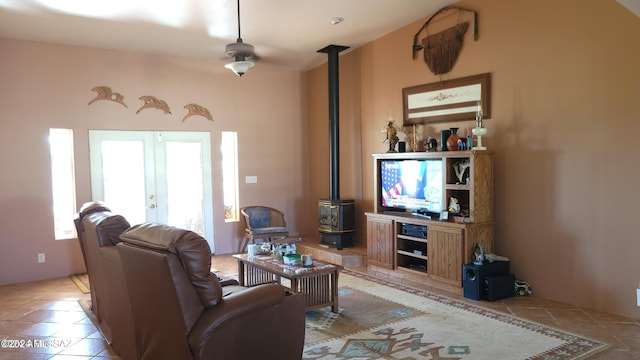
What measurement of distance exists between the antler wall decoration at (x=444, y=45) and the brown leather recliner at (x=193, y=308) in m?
3.61

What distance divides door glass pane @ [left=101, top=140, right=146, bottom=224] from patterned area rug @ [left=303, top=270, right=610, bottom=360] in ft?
12.1

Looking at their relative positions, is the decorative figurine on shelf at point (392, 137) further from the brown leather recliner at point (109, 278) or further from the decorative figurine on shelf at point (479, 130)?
the brown leather recliner at point (109, 278)

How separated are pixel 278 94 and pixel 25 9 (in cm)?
390

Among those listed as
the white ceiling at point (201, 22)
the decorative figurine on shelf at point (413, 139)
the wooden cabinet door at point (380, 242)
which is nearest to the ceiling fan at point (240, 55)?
the white ceiling at point (201, 22)

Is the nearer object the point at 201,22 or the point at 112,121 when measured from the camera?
the point at 201,22

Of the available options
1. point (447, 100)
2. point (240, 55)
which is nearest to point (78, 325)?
point (240, 55)

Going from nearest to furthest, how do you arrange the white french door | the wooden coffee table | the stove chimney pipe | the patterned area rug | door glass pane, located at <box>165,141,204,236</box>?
the patterned area rug, the wooden coffee table, the white french door, the stove chimney pipe, door glass pane, located at <box>165,141,204,236</box>

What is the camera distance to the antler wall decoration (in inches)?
205

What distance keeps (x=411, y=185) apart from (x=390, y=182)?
0.37m

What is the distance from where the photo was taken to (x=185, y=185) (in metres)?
7.16

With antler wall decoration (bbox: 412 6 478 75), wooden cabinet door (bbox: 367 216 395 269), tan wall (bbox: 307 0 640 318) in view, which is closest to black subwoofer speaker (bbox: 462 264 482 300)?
tan wall (bbox: 307 0 640 318)

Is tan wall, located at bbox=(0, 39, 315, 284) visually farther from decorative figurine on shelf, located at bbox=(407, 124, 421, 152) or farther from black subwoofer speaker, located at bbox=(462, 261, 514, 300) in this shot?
black subwoofer speaker, located at bbox=(462, 261, 514, 300)

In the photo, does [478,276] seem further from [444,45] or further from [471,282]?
[444,45]

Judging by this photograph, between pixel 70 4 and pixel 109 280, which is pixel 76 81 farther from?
pixel 109 280
